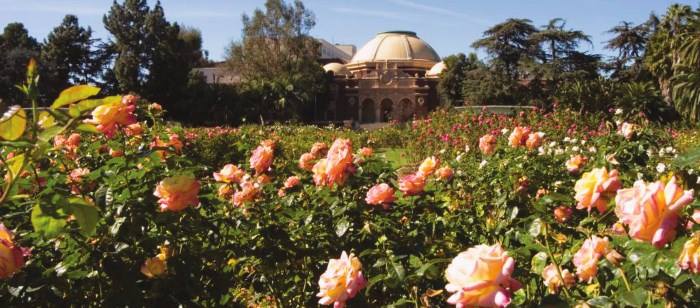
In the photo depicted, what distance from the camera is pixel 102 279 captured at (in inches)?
57.8

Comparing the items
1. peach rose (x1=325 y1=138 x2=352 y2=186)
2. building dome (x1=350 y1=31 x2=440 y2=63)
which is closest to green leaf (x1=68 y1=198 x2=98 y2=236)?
peach rose (x1=325 y1=138 x2=352 y2=186)

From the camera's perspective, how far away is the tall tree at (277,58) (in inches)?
1124

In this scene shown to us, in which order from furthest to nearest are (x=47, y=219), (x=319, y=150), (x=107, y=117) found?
(x=319, y=150)
(x=107, y=117)
(x=47, y=219)

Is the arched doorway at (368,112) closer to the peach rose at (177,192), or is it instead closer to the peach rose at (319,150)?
the peach rose at (319,150)

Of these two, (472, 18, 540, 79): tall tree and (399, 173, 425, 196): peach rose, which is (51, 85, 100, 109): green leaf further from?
(472, 18, 540, 79): tall tree

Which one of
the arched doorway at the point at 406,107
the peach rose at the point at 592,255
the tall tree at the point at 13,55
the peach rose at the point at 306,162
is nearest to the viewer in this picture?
the peach rose at the point at 592,255

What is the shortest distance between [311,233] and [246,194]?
0.23 meters

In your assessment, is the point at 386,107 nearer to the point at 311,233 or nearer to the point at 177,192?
the point at 311,233

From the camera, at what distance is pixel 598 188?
1.04 metres

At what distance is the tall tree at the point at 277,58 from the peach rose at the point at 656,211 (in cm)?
2763

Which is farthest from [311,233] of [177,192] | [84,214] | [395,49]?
[395,49]

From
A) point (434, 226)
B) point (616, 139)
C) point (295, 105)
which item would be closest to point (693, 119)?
point (616, 139)

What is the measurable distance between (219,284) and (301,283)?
16.4 inches

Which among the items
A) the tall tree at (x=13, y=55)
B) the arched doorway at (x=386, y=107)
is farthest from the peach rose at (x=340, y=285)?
the arched doorway at (x=386, y=107)
